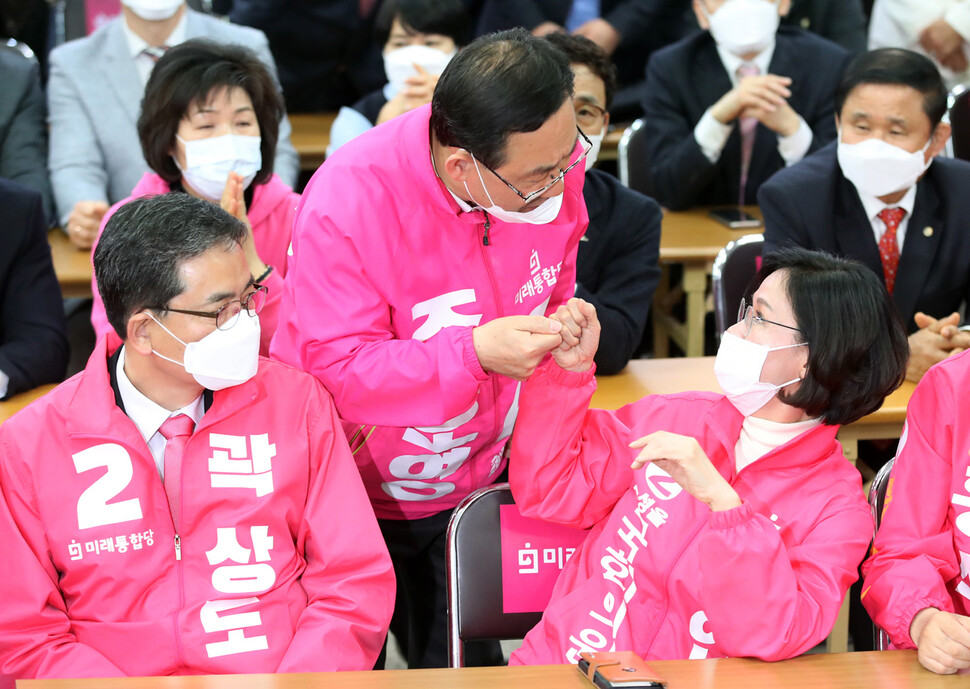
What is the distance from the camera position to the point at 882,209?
2.94m

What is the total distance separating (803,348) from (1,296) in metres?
1.92

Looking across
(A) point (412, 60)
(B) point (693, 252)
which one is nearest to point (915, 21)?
(B) point (693, 252)

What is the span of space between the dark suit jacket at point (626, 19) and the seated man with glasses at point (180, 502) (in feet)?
10.8

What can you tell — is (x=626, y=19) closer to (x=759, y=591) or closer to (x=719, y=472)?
(x=719, y=472)

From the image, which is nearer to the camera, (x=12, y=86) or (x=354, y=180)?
(x=354, y=180)

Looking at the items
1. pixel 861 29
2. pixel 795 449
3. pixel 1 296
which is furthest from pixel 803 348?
pixel 861 29

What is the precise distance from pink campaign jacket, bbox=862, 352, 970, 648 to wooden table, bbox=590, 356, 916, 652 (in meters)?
0.46

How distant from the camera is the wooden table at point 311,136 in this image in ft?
14.1

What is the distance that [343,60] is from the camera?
4914 mm

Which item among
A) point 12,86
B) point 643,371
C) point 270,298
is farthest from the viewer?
point 12,86

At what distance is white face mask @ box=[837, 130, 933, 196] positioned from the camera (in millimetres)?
2814

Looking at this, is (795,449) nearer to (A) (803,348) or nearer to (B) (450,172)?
(A) (803,348)

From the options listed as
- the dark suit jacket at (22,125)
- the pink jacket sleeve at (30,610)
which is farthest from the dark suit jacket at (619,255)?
the dark suit jacket at (22,125)

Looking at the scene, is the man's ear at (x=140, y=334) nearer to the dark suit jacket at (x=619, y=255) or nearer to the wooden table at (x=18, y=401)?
the wooden table at (x=18, y=401)
